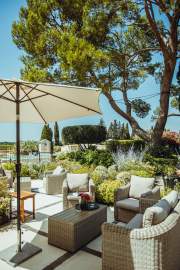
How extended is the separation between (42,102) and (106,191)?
2.81 metres

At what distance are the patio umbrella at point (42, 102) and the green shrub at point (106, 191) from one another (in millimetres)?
2264

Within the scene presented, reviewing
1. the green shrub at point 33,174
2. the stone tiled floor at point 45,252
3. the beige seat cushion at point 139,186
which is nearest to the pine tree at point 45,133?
the green shrub at point 33,174

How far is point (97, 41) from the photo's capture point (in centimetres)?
1157

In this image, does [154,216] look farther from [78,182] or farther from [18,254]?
[78,182]

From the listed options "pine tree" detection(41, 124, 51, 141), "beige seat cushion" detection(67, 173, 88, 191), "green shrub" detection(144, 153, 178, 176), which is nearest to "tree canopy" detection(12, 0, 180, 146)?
"green shrub" detection(144, 153, 178, 176)

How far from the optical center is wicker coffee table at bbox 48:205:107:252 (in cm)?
360

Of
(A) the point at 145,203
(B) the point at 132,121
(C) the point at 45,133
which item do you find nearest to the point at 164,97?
(B) the point at 132,121

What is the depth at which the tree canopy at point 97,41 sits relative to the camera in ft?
34.9

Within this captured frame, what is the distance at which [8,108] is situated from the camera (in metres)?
4.53

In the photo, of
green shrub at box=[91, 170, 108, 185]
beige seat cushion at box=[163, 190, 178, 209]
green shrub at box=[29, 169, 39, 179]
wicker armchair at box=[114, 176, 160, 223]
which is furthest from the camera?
green shrub at box=[29, 169, 39, 179]

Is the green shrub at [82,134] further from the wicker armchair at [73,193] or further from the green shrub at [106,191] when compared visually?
the wicker armchair at [73,193]

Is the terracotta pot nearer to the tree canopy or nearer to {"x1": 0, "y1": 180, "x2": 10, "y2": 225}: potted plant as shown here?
{"x1": 0, "y1": 180, "x2": 10, "y2": 225}: potted plant

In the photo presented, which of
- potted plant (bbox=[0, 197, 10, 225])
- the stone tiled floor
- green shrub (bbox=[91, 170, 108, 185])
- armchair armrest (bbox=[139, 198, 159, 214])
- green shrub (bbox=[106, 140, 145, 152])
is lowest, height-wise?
the stone tiled floor

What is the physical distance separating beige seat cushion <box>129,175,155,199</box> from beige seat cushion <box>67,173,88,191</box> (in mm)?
1141
